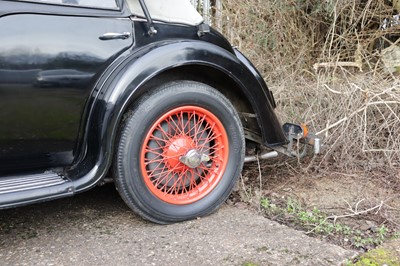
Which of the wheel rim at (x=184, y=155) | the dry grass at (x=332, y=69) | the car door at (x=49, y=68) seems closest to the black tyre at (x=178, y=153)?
the wheel rim at (x=184, y=155)

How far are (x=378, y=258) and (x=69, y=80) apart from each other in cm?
179

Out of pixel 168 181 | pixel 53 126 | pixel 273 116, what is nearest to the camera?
pixel 53 126

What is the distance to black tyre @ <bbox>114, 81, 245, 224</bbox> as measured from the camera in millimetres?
2404

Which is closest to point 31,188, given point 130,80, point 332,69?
point 130,80

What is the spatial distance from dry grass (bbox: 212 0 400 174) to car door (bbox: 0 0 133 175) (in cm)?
187

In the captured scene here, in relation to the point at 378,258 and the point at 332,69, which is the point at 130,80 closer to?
the point at 378,258

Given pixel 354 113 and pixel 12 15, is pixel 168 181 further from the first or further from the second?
pixel 354 113

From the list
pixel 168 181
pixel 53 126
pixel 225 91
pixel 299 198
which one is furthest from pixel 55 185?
pixel 299 198

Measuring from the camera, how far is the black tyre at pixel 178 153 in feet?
7.89

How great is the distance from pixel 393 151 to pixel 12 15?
2762 mm

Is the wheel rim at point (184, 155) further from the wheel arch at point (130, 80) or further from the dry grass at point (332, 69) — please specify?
the dry grass at point (332, 69)

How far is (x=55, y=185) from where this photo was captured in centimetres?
222

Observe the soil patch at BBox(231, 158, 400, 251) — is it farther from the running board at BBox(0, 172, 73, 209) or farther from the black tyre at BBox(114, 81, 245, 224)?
the running board at BBox(0, 172, 73, 209)

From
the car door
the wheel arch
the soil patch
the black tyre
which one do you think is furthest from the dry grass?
the car door
